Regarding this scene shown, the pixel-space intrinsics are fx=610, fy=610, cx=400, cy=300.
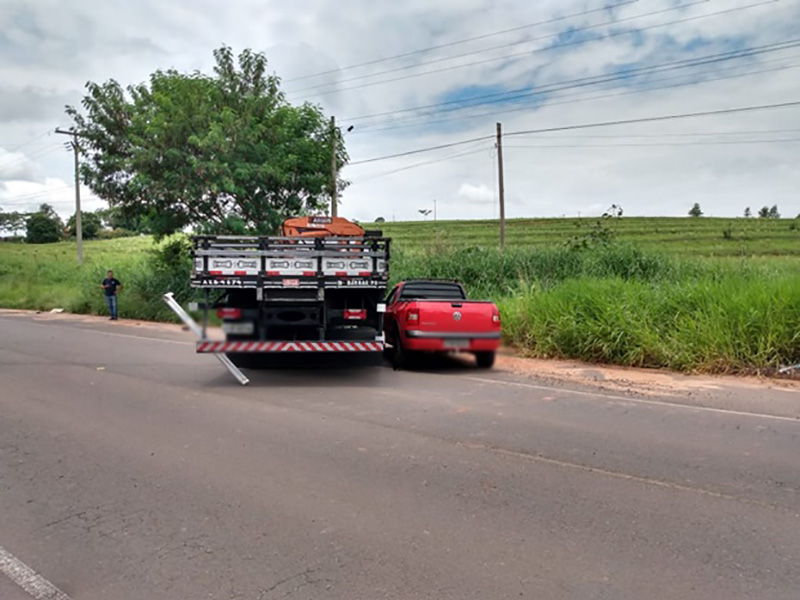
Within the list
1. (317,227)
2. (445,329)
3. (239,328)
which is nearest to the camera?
(239,328)

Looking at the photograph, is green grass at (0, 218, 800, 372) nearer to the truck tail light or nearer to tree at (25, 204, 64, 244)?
the truck tail light

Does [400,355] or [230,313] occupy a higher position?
[230,313]

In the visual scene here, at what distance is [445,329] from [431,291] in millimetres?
1868

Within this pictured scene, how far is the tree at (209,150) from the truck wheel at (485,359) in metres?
10.9

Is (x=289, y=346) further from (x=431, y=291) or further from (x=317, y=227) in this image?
(x=317, y=227)

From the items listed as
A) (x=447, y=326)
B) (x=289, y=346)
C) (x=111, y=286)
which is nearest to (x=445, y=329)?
(x=447, y=326)

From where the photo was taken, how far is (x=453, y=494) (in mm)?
4504

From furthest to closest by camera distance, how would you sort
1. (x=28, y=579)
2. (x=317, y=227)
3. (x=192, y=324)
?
(x=317, y=227), (x=192, y=324), (x=28, y=579)

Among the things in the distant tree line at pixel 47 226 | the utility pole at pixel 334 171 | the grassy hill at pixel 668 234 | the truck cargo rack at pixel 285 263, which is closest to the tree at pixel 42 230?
the distant tree line at pixel 47 226

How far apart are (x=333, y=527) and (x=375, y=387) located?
474 cm

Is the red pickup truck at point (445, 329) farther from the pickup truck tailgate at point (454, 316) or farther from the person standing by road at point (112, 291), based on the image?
the person standing by road at point (112, 291)

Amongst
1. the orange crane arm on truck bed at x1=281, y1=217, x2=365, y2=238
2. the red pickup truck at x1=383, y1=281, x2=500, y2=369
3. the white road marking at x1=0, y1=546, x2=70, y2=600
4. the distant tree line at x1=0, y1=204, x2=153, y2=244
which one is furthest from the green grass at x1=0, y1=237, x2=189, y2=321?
the distant tree line at x1=0, y1=204, x2=153, y2=244

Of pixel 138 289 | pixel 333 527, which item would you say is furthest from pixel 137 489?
pixel 138 289

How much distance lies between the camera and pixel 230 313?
8914 millimetres
